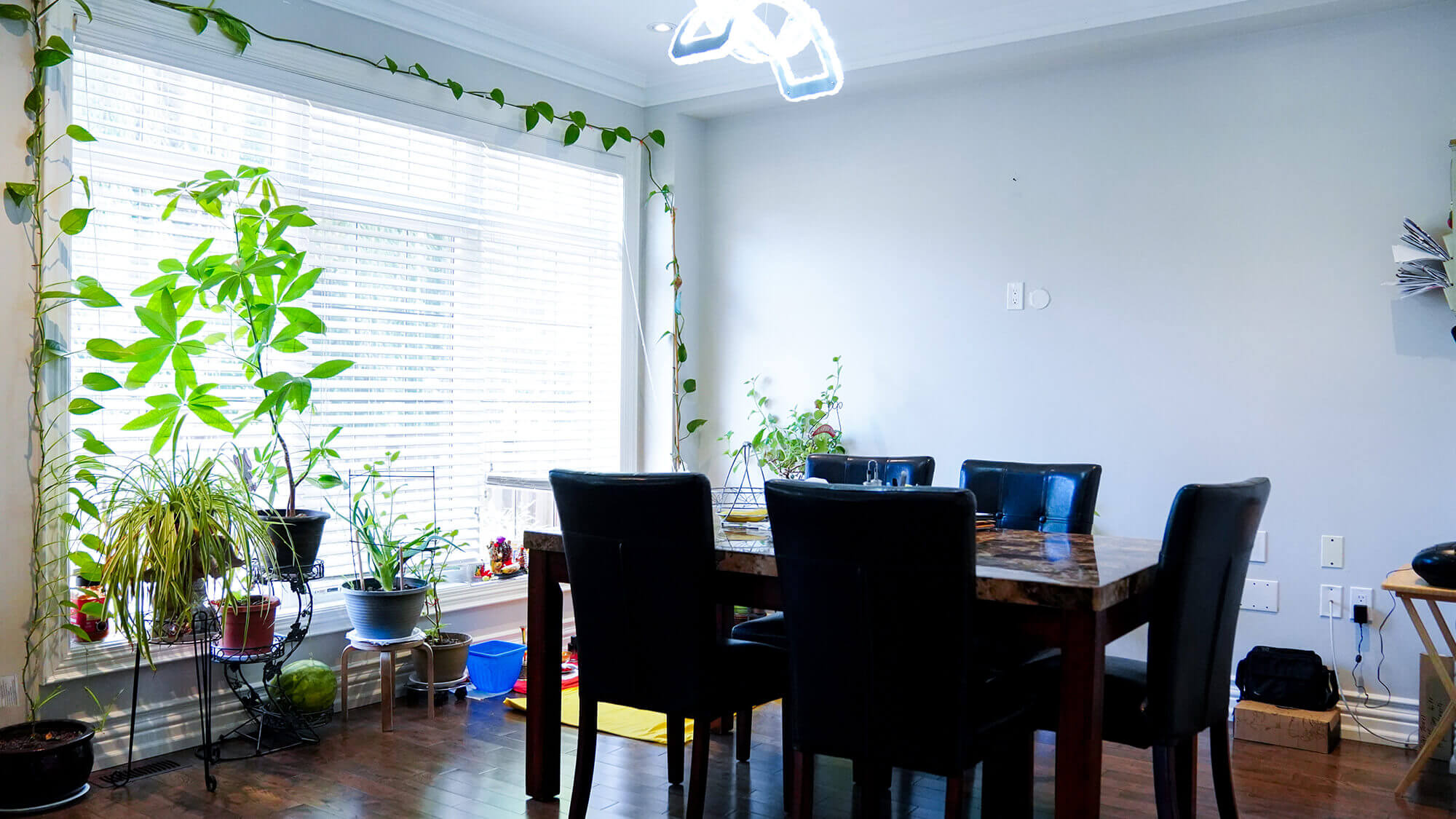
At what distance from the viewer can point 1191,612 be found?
237 centimetres

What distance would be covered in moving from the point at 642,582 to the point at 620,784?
0.91m

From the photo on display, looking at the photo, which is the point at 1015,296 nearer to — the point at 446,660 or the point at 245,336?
the point at 446,660

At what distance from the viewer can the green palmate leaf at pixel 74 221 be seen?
10.7 feet

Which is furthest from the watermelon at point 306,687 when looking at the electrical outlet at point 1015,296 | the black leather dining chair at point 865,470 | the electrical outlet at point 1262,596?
the electrical outlet at point 1262,596

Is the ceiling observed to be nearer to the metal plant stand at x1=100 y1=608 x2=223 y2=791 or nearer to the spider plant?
the spider plant

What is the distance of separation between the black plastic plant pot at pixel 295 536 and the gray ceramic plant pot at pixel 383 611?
0.67 ft

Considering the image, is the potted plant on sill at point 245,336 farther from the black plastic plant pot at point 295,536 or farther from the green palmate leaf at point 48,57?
the green palmate leaf at point 48,57

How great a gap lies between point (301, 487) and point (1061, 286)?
9.67 feet

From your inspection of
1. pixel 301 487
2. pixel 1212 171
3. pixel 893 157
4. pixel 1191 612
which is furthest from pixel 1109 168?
pixel 301 487

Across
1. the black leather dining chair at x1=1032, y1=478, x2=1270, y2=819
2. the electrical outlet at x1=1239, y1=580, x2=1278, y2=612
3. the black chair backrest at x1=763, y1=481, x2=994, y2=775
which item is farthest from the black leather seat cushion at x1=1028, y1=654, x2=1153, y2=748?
the electrical outlet at x1=1239, y1=580, x2=1278, y2=612

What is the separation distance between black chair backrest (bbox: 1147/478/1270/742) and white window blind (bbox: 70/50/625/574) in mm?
2894

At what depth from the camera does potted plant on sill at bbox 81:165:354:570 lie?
3.36 metres

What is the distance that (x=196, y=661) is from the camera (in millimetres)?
3367

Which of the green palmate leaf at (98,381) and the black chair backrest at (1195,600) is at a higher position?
the green palmate leaf at (98,381)
